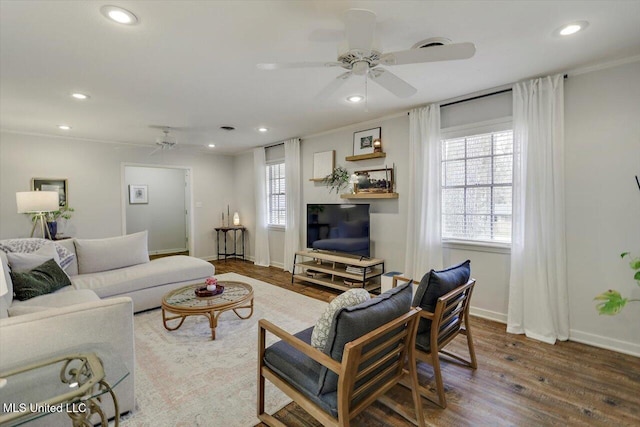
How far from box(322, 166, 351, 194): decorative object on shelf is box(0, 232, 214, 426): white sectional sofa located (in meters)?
2.29

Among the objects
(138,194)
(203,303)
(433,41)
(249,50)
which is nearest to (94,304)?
(203,303)

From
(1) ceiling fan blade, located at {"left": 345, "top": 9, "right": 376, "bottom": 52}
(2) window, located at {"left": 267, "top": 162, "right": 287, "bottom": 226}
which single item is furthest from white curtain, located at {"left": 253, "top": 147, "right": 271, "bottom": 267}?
(1) ceiling fan blade, located at {"left": 345, "top": 9, "right": 376, "bottom": 52}

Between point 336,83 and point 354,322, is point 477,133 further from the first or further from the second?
point 354,322

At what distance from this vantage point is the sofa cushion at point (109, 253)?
359cm

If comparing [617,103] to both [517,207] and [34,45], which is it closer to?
[517,207]

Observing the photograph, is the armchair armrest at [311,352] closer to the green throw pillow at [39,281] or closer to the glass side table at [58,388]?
the glass side table at [58,388]

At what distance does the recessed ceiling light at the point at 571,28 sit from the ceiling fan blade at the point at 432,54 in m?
0.91

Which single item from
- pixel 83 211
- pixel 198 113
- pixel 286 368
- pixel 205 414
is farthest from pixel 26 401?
pixel 83 211

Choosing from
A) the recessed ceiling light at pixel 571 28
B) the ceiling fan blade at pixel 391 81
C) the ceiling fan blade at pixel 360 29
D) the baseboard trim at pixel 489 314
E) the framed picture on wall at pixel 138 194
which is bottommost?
the baseboard trim at pixel 489 314

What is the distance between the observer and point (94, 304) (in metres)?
1.76

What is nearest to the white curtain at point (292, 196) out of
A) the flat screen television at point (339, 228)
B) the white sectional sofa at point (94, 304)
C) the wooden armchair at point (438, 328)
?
the flat screen television at point (339, 228)

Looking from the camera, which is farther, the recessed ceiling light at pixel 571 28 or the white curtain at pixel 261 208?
the white curtain at pixel 261 208

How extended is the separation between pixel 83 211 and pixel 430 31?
20.1ft

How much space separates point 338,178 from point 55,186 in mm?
4831
